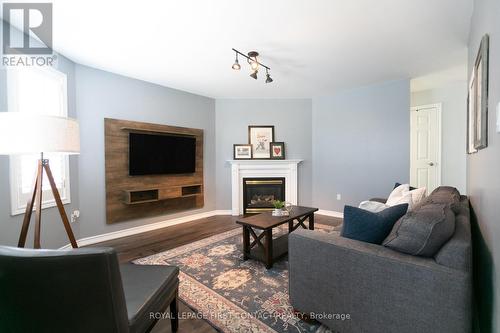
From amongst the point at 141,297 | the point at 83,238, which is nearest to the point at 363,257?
the point at 141,297

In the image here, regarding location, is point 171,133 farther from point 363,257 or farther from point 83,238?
point 363,257

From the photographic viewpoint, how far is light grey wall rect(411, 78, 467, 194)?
4.23 m

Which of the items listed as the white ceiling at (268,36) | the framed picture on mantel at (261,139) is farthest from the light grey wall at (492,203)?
the framed picture on mantel at (261,139)

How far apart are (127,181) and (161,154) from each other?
2.27 feet

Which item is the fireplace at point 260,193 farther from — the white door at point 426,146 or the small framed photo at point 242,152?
the white door at point 426,146

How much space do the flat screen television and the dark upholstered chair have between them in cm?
285

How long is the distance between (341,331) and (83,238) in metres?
3.38

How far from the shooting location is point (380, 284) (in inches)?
49.7

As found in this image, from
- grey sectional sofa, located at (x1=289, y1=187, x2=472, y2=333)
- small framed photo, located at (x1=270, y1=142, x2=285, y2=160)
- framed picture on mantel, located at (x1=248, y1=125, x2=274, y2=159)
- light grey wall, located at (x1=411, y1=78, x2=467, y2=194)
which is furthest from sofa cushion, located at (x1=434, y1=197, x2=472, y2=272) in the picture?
light grey wall, located at (x1=411, y1=78, x2=467, y2=194)

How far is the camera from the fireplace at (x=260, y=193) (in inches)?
193

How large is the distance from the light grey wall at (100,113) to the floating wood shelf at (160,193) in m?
0.35

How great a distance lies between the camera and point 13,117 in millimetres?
1489

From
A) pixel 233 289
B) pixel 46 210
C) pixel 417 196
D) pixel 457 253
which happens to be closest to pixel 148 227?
pixel 46 210

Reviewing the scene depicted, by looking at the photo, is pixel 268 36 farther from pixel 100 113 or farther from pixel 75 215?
pixel 75 215
